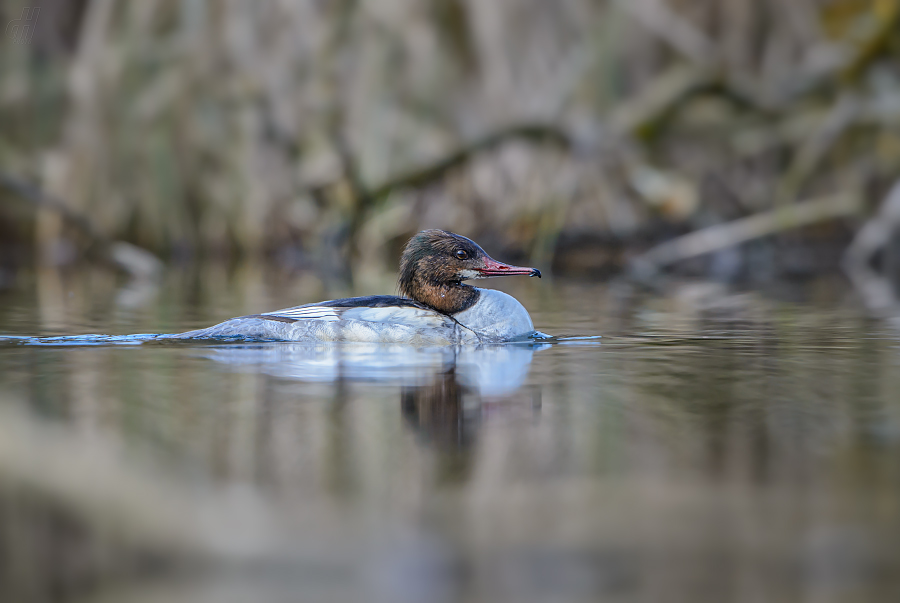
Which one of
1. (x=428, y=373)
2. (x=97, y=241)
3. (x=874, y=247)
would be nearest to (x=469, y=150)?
(x=97, y=241)

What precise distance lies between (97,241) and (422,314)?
7.67 m

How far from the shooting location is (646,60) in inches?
533

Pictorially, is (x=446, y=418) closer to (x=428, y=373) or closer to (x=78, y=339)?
(x=428, y=373)

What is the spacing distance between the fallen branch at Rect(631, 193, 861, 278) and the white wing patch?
6.84 meters

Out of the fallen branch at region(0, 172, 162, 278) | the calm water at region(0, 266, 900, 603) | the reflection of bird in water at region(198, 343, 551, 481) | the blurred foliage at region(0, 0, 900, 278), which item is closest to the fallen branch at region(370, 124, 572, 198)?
the blurred foliage at region(0, 0, 900, 278)

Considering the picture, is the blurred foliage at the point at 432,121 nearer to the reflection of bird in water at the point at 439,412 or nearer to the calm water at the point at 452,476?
the calm water at the point at 452,476

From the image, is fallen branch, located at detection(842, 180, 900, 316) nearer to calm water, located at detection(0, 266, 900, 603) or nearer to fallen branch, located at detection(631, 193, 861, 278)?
fallen branch, located at detection(631, 193, 861, 278)

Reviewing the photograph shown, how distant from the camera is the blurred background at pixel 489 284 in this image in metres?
2.44

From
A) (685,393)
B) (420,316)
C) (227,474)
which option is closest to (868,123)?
(420,316)

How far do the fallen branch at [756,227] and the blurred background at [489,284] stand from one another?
4cm

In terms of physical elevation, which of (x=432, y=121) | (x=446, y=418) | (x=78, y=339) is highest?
(x=432, y=121)

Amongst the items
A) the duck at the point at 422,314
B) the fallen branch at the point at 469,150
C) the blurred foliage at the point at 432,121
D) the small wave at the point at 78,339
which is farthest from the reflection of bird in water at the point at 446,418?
the blurred foliage at the point at 432,121

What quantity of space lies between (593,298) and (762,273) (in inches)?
165

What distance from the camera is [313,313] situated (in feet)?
19.8
